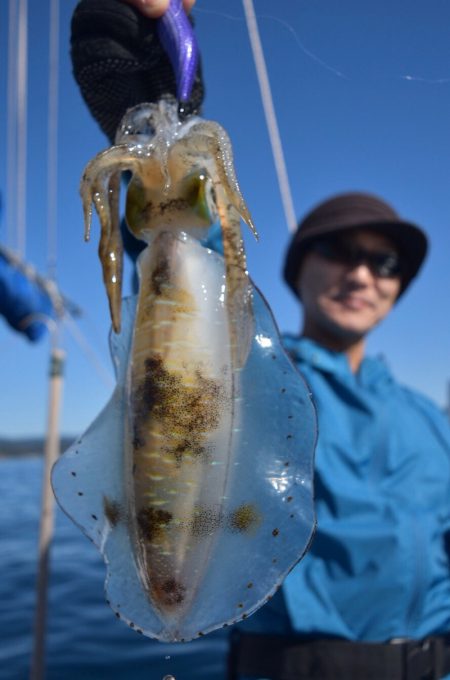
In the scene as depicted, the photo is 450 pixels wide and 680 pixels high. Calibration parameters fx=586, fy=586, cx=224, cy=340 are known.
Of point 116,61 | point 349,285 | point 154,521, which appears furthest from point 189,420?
point 349,285

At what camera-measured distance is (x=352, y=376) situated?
3.76 meters

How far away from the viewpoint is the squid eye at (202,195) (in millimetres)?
1299

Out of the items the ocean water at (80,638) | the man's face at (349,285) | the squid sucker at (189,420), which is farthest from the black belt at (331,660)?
the squid sucker at (189,420)

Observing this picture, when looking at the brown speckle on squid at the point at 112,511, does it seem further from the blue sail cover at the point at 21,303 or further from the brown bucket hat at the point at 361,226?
the blue sail cover at the point at 21,303

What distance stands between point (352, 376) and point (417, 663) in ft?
5.33

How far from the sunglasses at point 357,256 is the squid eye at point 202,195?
2.75 meters

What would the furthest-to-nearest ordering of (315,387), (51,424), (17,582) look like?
(17,582) < (51,424) < (315,387)

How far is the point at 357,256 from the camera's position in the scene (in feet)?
13.0

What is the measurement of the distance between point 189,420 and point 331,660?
2346mm

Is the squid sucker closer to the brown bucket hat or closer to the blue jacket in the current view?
the blue jacket

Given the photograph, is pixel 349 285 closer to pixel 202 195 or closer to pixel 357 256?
pixel 357 256

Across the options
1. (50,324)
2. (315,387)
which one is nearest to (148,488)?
(315,387)

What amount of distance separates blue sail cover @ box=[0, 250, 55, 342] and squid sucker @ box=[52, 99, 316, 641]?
4723mm

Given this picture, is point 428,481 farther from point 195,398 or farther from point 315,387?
point 195,398
